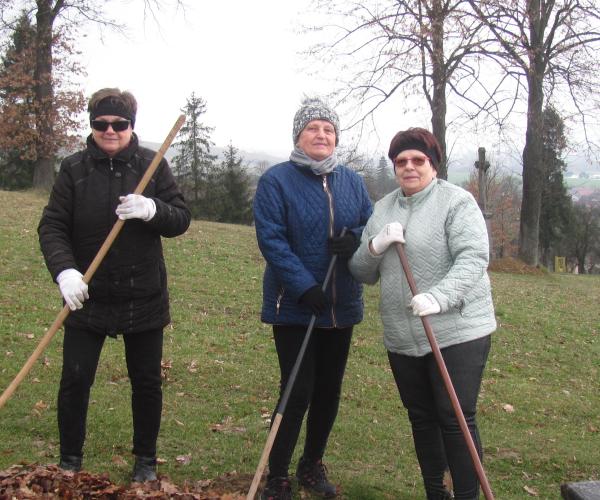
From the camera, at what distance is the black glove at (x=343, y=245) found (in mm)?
3789

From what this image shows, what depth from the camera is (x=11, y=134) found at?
21953 millimetres

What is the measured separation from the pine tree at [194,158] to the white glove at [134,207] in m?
35.7

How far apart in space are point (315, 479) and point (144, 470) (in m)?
1.01

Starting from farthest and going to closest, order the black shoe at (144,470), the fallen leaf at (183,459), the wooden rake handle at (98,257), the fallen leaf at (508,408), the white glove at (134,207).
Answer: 1. the fallen leaf at (508,408)
2. the fallen leaf at (183,459)
3. the black shoe at (144,470)
4. the white glove at (134,207)
5. the wooden rake handle at (98,257)

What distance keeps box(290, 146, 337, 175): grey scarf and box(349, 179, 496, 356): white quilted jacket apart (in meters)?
0.41

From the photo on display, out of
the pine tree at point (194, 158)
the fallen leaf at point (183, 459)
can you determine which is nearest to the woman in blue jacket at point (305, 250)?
the fallen leaf at point (183, 459)

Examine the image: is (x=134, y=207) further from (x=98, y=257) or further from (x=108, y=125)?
(x=108, y=125)

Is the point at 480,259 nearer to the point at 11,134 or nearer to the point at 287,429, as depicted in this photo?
the point at 287,429

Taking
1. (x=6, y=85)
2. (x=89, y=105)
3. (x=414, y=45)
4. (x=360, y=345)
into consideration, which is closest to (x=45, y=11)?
(x=6, y=85)

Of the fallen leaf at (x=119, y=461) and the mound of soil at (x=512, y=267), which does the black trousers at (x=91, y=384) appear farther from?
the mound of soil at (x=512, y=267)

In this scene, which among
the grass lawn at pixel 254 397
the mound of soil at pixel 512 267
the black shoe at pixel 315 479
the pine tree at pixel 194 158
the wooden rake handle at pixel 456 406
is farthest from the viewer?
the pine tree at pixel 194 158

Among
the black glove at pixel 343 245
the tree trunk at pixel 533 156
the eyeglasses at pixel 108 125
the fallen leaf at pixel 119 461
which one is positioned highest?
the tree trunk at pixel 533 156

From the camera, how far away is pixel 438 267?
11.7ft

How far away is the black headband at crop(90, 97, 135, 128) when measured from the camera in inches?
145
